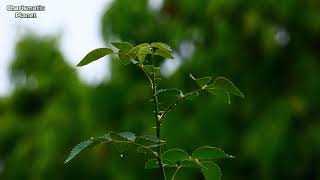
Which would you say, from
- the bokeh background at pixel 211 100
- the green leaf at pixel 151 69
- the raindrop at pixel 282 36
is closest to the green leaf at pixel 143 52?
the green leaf at pixel 151 69

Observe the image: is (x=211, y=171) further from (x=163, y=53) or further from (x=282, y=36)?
(x=282, y=36)

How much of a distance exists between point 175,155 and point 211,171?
31 millimetres

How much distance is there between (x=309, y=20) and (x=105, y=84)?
4.21 feet

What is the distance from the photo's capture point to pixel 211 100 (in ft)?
12.6

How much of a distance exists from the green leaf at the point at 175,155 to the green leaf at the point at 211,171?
17 mm

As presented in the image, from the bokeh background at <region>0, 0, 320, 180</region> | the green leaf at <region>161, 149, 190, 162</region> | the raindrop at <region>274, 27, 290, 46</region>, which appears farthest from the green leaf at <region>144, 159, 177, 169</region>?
the raindrop at <region>274, 27, 290, 46</region>

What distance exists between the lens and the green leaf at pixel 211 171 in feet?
1.75

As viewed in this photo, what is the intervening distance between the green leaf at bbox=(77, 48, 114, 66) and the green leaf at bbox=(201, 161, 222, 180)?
0.12 metres

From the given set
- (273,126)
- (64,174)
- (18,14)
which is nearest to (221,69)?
(273,126)

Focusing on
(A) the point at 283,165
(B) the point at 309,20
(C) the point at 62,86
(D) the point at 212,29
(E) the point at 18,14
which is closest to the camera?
(E) the point at 18,14

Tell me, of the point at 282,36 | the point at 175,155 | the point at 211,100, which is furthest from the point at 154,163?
the point at 282,36

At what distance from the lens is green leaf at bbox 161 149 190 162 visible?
0.53 metres

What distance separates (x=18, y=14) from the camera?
1281mm

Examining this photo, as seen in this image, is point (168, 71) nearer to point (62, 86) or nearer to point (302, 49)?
point (302, 49)
